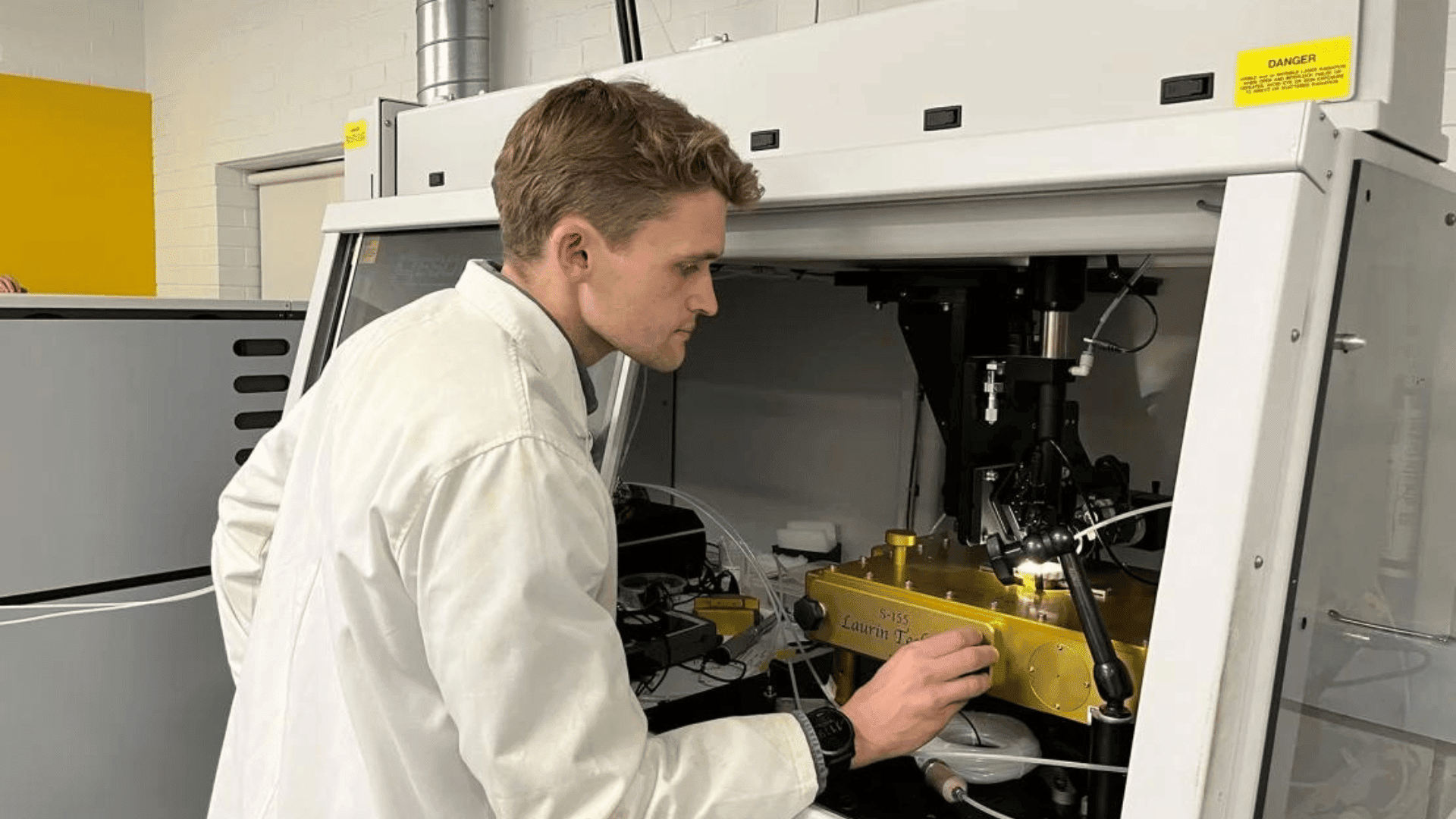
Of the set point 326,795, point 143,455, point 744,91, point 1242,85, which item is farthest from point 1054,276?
point 143,455

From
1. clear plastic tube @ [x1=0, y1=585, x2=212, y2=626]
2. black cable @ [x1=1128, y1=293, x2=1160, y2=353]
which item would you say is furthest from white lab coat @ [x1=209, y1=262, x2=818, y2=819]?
clear plastic tube @ [x1=0, y1=585, x2=212, y2=626]

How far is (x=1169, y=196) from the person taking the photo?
30.1 inches

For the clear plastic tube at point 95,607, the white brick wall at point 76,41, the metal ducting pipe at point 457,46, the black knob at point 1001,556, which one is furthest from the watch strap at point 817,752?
the white brick wall at point 76,41

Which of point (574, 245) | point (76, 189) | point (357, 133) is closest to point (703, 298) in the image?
point (574, 245)

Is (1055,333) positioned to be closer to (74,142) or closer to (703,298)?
(703,298)

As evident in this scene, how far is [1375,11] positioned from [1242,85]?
0.31 feet

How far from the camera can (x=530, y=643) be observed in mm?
705

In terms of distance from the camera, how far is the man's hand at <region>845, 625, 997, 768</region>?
2.79 feet

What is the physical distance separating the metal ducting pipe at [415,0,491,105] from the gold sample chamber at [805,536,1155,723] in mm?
1771

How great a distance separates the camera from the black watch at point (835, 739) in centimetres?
83

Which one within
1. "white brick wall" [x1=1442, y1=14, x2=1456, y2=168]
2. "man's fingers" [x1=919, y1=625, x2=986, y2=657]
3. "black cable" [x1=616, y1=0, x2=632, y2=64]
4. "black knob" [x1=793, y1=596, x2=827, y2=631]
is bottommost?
"black knob" [x1=793, y1=596, x2=827, y2=631]

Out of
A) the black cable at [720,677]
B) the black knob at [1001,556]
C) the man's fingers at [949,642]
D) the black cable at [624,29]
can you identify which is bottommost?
the black cable at [720,677]

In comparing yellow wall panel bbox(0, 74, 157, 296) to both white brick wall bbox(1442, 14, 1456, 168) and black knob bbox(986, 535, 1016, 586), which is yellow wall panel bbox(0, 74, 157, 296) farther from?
white brick wall bbox(1442, 14, 1456, 168)

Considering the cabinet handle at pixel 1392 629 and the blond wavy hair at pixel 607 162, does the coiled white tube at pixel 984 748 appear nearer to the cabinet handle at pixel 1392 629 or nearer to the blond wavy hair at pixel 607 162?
the cabinet handle at pixel 1392 629
